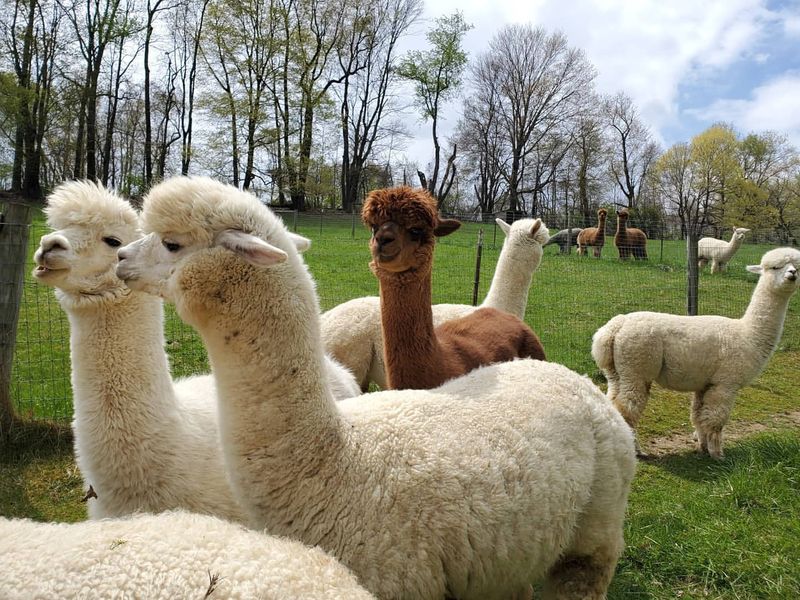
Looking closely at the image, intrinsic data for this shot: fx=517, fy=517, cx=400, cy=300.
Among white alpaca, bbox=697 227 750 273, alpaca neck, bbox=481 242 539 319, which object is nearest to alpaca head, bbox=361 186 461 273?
alpaca neck, bbox=481 242 539 319

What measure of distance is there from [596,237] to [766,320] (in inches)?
665

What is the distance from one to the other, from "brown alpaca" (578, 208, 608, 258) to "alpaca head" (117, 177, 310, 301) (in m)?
20.0

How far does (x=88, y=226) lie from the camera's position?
8.82ft

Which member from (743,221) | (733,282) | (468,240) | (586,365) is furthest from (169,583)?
(743,221)

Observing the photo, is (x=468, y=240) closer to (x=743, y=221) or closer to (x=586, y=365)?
(x=586, y=365)

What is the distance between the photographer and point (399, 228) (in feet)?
10.2

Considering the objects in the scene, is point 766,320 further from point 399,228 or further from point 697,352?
point 399,228

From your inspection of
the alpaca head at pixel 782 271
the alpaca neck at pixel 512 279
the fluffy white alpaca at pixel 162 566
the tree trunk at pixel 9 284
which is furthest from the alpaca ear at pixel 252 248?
the alpaca head at pixel 782 271

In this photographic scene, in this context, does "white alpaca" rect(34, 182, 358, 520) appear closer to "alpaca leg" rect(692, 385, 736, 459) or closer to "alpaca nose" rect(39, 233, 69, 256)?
"alpaca nose" rect(39, 233, 69, 256)

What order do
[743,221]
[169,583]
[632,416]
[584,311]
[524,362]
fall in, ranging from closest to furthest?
[169,583] < [524,362] < [632,416] < [584,311] < [743,221]

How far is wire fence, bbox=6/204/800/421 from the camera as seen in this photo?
5832 millimetres

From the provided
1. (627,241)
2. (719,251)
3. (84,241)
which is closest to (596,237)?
(627,241)

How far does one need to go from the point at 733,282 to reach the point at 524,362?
1619cm

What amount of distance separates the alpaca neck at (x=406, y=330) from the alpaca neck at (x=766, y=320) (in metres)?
4.52
